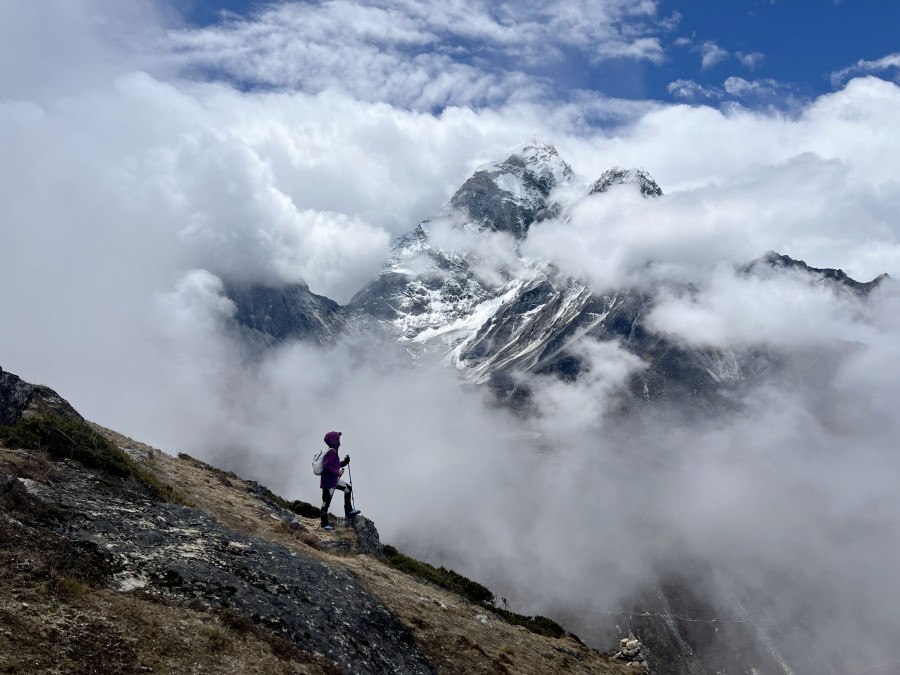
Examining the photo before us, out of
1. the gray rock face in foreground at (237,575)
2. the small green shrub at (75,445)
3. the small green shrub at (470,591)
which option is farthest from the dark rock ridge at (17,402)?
the small green shrub at (470,591)

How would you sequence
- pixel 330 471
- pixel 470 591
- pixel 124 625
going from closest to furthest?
pixel 124 625 → pixel 330 471 → pixel 470 591

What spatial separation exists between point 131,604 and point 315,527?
1671cm

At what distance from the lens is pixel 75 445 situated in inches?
972

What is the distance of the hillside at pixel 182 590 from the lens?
12820mm

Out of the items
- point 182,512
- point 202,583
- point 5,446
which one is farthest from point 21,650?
point 5,446

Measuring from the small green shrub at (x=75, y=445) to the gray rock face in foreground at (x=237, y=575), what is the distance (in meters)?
2.06

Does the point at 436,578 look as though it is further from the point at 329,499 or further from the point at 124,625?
the point at 124,625

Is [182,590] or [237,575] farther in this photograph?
[237,575]

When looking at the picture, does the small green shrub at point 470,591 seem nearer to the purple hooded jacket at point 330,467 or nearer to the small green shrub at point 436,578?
the small green shrub at point 436,578

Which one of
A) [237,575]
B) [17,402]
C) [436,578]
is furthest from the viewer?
[436,578]

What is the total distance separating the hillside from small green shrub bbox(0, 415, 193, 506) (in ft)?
0.26

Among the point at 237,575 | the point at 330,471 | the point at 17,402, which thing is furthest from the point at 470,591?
the point at 17,402

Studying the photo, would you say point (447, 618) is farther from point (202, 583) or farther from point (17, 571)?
point (17, 571)

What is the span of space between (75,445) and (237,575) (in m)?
12.0
